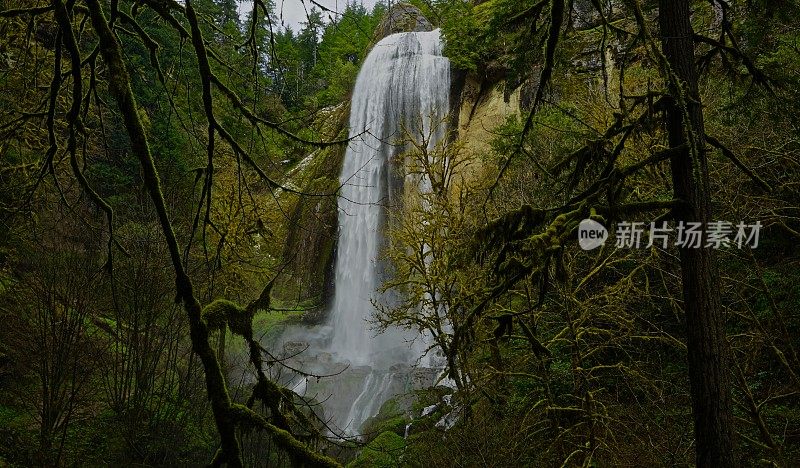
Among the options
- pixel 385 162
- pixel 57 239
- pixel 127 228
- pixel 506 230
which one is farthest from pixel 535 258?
pixel 385 162

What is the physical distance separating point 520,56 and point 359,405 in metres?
13.1

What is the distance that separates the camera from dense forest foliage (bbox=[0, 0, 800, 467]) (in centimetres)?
221

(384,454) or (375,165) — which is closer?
(384,454)

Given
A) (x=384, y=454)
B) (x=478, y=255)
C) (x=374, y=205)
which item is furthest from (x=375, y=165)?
(x=478, y=255)

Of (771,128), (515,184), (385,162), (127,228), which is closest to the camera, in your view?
(771,128)

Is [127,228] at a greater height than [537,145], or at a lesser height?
lesser

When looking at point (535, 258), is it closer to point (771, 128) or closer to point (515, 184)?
point (771, 128)

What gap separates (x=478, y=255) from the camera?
9.50 feet

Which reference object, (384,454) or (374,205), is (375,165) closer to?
(374,205)

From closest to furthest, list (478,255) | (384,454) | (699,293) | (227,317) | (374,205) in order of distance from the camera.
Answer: (227,317)
(699,293)
(478,255)
(384,454)
(374,205)

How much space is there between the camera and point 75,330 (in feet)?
21.5

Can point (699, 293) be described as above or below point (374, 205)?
below

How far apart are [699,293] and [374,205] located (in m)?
17.9

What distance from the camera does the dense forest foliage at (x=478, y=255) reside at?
7.27 feet
